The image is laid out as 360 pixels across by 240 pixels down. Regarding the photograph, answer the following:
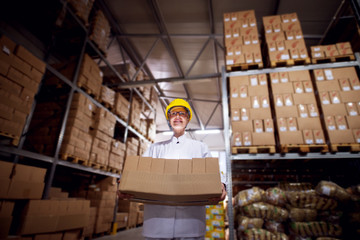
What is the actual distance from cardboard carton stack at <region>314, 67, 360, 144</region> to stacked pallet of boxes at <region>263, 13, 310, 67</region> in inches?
21.0

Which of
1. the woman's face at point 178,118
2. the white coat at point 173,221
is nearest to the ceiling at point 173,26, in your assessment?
the woman's face at point 178,118

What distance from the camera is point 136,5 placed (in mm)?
6887

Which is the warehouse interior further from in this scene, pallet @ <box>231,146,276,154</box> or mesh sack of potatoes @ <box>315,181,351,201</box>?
mesh sack of potatoes @ <box>315,181,351,201</box>

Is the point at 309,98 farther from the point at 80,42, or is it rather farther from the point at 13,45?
the point at 80,42

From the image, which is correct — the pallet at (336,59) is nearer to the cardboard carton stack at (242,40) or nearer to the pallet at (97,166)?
the cardboard carton stack at (242,40)

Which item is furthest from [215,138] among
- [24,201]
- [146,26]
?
[24,201]

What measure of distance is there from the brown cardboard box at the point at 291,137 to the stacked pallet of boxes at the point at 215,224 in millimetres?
2259

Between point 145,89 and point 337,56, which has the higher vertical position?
point 145,89

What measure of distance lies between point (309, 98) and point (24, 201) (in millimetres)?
5577

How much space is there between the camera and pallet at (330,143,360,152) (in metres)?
3.35

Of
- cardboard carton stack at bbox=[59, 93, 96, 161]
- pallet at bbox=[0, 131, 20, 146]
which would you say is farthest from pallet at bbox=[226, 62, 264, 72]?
pallet at bbox=[0, 131, 20, 146]

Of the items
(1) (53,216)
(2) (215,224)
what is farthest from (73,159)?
(2) (215,224)

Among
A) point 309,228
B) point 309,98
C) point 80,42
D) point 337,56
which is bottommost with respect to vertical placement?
point 309,228

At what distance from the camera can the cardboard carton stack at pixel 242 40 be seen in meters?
4.31
